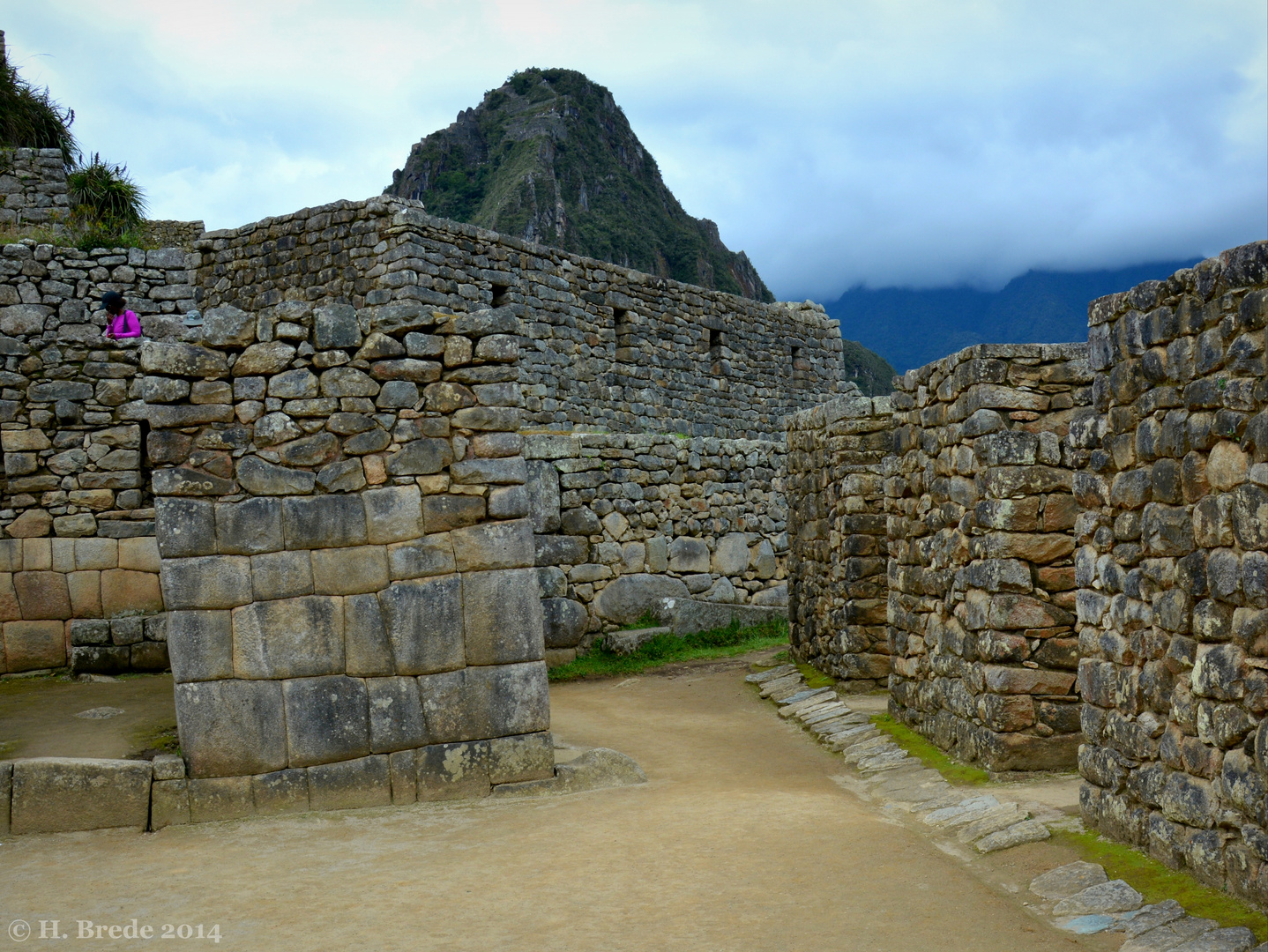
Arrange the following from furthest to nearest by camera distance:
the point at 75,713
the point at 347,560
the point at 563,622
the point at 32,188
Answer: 1. the point at 32,188
2. the point at 563,622
3. the point at 75,713
4. the point at 347,560

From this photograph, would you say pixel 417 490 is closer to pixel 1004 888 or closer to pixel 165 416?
pixel 165 416

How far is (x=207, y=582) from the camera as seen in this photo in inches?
266

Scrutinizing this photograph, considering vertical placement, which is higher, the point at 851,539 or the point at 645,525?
the point at 645,525

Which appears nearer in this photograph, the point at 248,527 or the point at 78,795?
the point at 78,795

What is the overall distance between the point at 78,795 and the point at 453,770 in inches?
89.4

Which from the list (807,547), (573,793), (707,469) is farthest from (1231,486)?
(707,469)

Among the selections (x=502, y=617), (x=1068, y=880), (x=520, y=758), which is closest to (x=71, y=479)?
(x=502, y=617)

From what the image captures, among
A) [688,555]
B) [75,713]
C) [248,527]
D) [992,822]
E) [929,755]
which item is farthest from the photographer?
[688,555]

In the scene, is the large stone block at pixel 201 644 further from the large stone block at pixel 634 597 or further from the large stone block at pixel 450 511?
the large stone block at pixel 634 597

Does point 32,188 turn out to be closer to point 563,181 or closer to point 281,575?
point 281,575

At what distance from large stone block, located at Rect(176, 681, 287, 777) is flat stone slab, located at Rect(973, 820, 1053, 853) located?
4.28 m

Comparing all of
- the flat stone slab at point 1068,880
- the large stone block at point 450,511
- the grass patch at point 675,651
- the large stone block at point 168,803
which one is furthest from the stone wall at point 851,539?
the large stone block at point 168,803

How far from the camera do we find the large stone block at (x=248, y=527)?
6.82 m

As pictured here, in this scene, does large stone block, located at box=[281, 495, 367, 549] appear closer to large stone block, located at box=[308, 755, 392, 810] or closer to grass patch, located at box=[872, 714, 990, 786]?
large stone block, located at box=[308, 755, 392, 810]
